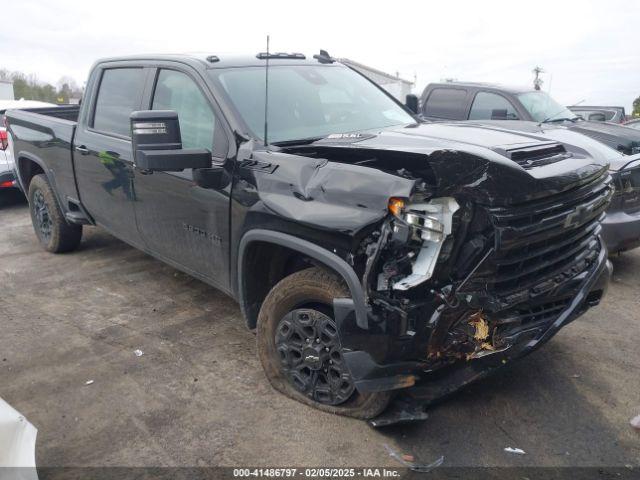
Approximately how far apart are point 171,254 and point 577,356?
2948 millimetres

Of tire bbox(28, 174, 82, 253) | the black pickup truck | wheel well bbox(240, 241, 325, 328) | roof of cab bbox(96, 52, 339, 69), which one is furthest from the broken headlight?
tire bbox(28, 174, 82, 253)

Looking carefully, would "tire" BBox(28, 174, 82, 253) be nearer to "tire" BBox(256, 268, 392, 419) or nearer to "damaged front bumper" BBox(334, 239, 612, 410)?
"tire" BBox(256, 268, 392, 419)

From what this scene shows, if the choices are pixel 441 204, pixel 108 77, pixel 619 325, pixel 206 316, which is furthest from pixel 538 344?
pixel 108 77

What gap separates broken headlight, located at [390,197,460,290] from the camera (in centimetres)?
246

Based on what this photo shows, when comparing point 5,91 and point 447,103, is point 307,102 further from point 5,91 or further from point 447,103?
point 5,91

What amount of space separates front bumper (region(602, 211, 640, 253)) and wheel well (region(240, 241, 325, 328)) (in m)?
2.88

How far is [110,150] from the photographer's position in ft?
15.0

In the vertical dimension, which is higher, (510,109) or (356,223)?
(510,109)

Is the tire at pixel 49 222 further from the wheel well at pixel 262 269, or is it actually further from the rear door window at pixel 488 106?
the rear door window at pixel 488 106

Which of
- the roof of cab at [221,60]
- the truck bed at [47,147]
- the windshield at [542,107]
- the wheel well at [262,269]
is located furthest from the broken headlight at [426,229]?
the windshield at [542,107]

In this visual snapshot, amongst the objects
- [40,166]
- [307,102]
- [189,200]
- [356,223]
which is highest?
[307,102]

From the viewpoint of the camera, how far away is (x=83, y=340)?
4152 mm

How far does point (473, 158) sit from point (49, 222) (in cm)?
513

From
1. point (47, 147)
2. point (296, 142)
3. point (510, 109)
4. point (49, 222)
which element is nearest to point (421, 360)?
point (296, 142)
